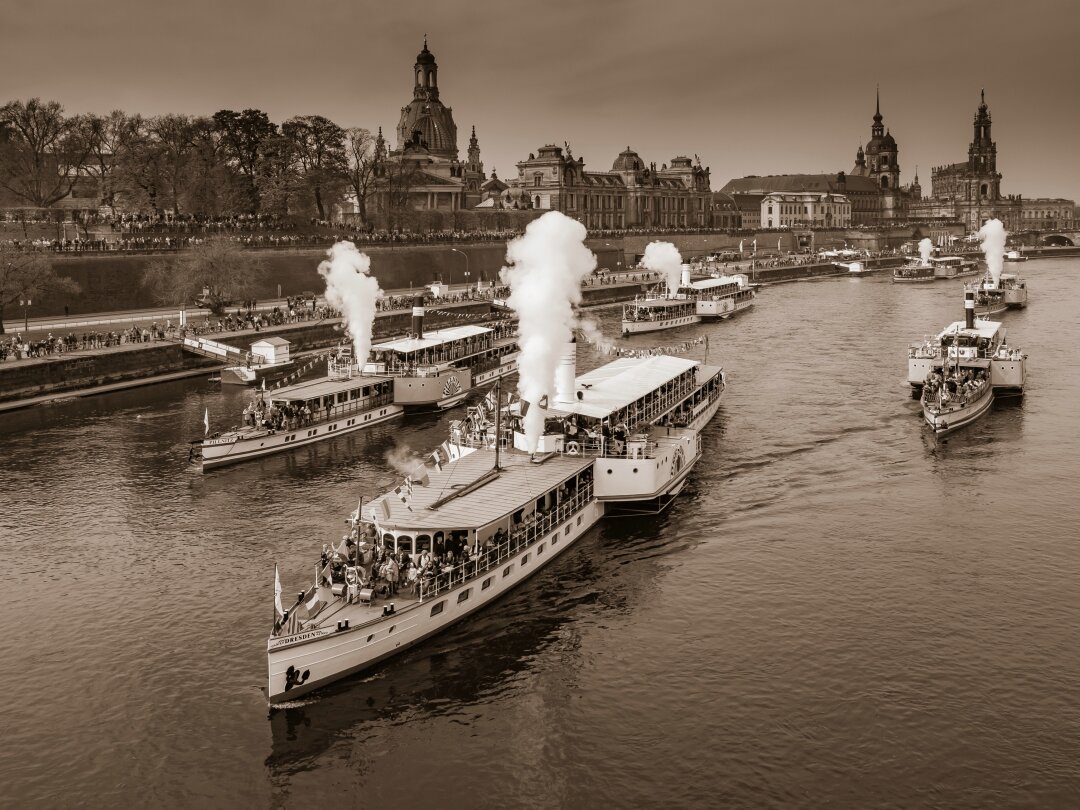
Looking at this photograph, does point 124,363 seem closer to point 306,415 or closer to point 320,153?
point 306,415

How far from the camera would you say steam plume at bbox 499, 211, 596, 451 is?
129 ft

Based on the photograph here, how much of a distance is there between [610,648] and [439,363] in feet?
113

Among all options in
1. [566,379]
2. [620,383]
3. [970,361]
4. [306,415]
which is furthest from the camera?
[970,361]

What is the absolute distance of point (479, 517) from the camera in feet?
101

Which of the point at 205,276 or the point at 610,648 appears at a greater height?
the point at 205,276

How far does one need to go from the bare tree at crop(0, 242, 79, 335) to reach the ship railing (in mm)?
46242

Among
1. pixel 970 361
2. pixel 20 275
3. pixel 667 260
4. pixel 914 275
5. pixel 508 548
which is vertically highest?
pixel 20 275

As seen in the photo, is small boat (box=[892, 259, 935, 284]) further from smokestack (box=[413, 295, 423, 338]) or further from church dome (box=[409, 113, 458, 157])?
smokestack (box=[413, 295, 423, 338])

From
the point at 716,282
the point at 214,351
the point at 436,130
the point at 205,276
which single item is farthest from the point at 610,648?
the point at 436,130

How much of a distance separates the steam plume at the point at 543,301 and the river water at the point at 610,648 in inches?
213

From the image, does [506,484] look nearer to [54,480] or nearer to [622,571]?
[622,571]

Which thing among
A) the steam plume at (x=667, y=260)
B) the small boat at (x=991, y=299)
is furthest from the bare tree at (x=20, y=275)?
the small boat at (x=991, y=299)

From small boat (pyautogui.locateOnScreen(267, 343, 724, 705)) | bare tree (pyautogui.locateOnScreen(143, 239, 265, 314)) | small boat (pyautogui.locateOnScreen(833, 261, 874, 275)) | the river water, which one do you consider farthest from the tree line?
small boat (pyautogui.locateOnScreen(833, 261, 874, 275))

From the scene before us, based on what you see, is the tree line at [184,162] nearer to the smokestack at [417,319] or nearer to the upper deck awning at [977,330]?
the smokestack at [417,319]
